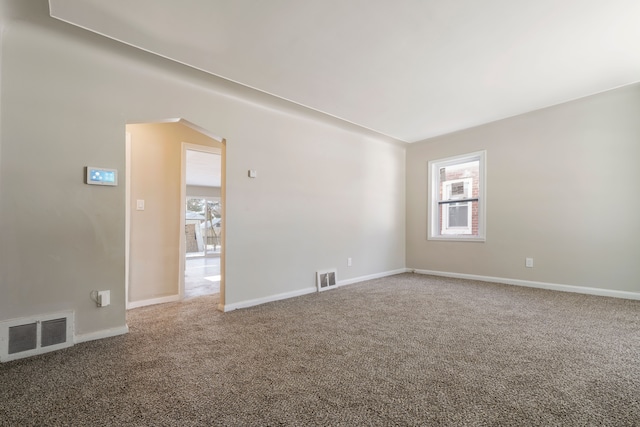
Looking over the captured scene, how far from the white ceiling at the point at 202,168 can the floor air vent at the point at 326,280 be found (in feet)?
8.80

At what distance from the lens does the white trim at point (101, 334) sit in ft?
7.54

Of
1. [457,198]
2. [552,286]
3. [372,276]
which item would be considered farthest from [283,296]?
[552,286]

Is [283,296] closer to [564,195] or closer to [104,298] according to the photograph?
[104,298]

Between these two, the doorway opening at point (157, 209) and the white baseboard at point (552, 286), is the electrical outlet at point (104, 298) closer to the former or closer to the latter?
the doorway opening at point (157, 209)

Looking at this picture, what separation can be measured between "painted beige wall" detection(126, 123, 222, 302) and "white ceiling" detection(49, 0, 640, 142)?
1.31 meters

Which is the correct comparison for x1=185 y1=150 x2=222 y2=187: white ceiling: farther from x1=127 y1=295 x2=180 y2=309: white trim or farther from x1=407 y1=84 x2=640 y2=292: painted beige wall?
x1=407 y1=84 x2=640 y2=292: painted beige wall

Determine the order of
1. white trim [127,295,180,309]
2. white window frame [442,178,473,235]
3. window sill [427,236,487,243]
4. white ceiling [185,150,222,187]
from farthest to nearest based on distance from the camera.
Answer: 1. white ceiling [185,150,222,187]
2. white window frame [442,178,473,235]
3. window sill [427,236,487,243]
4. white trim [127,295,180,309]

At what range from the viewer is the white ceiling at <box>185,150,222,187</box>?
566 centimetres

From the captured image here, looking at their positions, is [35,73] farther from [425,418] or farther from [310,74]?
[425,418]

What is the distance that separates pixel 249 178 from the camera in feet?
11.1

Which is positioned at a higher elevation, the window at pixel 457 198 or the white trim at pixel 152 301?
the window at pixel 457 198

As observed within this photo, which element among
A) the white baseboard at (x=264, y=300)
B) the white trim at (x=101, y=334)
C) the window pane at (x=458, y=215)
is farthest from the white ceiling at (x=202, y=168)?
the window pane at (x=458, y=215)

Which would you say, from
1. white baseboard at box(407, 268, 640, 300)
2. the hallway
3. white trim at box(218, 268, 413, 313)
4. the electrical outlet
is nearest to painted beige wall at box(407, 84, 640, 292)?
white baseboard at box(407, 268, 640, 300)

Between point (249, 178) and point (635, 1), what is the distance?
3511 mm
